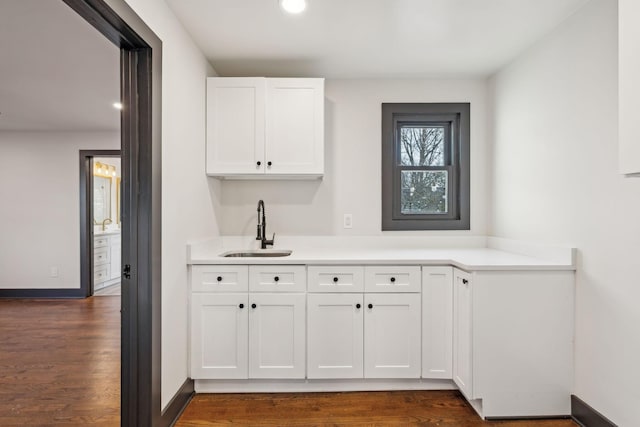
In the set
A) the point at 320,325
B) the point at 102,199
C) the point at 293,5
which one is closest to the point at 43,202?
the point at 102,199

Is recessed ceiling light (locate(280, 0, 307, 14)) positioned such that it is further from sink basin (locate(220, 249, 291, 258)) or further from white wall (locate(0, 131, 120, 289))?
white wall (locate(0, 131, 120, 289))

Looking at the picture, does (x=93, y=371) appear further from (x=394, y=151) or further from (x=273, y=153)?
(x=394, y=151)

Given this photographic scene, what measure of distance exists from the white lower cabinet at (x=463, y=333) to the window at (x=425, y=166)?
2.83 ft

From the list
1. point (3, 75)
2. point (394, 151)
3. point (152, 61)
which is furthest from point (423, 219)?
point (3, 75)

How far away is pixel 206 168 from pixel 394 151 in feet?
5.13

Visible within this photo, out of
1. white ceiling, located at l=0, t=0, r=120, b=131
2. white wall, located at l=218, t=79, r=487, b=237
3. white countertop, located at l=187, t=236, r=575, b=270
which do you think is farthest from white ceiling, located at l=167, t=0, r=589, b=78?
white countertop, located at l=187, t=236, r=575, b=270

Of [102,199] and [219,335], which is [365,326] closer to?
[219,335]

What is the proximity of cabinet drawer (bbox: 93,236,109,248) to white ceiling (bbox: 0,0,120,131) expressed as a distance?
181 centimetres

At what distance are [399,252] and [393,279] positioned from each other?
1.34 feet

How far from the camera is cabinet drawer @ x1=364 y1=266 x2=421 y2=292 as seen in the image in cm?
227

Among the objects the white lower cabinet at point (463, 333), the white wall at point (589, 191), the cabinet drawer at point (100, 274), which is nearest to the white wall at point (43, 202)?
the cabinet drawer at point (100, 274)

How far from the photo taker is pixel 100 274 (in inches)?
215

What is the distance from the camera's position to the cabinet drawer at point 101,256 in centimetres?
532

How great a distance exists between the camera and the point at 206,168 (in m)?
2.56
